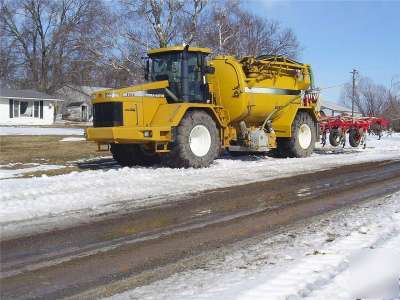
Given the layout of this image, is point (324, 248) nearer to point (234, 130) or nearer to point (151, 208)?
point (151, 208)

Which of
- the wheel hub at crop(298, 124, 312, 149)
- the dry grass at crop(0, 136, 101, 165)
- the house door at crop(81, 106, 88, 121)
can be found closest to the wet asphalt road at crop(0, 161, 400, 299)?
the wheel hub at crop(298, 124, 312, 149)

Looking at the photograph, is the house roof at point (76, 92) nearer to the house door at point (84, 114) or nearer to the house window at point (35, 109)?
the house door at point (84, 114)

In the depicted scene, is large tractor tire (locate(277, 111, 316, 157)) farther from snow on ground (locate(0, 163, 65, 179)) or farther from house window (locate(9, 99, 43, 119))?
house window (locate(9, 99, 43, 119))

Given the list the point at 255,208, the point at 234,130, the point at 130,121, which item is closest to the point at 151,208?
the point at 255,208

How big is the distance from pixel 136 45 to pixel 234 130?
19411mm

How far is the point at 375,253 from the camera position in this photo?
522 cm

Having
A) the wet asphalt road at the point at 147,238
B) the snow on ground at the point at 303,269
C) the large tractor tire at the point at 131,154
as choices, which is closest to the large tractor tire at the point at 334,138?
the large tractor tire at the point at 131,154

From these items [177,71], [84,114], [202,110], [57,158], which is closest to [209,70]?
[177,71]

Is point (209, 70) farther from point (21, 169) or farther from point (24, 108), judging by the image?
point (24, 108)

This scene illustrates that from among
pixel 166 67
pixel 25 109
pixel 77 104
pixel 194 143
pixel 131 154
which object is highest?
pixel 77 104

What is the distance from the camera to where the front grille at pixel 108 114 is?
1183 cm

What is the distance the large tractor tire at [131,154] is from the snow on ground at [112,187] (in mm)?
1282

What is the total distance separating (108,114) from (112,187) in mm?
3020

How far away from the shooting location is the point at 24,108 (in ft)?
161
